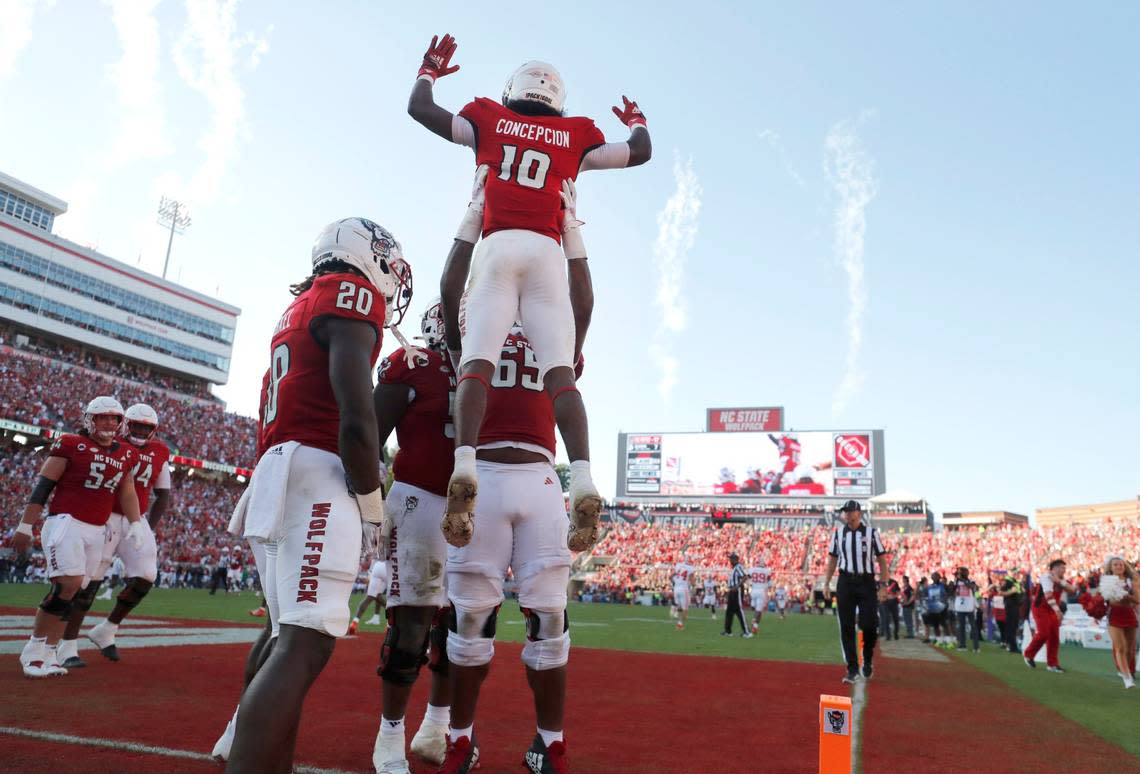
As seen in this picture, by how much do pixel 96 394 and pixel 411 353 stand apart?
1942 inches

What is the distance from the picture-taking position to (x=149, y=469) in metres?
8.10

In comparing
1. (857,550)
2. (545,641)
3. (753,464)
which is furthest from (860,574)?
(753,464)

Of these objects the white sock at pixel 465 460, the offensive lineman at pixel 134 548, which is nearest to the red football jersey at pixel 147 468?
the offensive lineman at pixel 134 548

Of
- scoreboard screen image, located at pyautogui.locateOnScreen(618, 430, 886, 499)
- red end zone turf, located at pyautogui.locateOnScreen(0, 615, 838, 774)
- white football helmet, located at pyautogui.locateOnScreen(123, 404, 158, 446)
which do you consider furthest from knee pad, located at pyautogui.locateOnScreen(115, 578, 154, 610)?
scoreboard screen image, located at pyautogui.locateOnScreen(618, 430, 886, 499)

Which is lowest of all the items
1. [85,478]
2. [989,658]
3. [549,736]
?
[989,658]

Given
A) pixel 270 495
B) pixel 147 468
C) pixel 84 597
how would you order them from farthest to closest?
pixel 147 468 → pixel 84 597 → pixel 270 495

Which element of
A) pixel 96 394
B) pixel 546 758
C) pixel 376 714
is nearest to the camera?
pixel 546 758

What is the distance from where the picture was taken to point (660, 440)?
59.3 m

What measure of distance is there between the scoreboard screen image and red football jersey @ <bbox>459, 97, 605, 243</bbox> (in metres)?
53.4

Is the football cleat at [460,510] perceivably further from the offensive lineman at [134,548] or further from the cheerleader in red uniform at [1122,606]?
the cheerleader in red uniform at [1122,606]

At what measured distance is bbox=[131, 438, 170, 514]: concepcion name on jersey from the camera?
8.06 m

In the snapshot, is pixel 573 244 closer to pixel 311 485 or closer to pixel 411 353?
pixel 411 353

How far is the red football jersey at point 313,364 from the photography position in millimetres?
2938

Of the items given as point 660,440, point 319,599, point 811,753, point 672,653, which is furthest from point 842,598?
point 660,440
